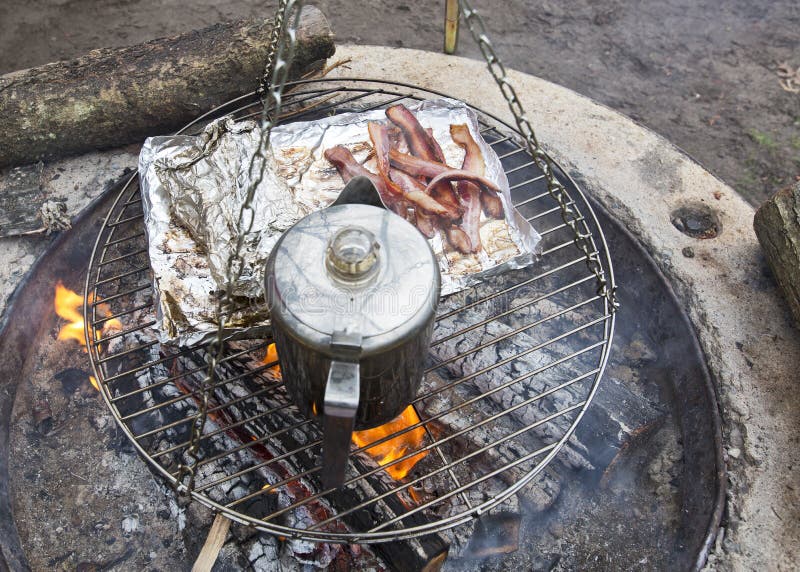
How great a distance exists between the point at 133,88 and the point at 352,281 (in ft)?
5.47

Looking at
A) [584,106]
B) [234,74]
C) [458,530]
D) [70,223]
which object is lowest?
[458,530]

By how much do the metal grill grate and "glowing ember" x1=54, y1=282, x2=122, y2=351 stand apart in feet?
0.14

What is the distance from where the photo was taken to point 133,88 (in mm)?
2373

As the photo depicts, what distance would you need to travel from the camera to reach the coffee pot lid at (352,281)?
1.25 meters

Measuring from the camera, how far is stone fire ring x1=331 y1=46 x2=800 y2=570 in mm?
1739

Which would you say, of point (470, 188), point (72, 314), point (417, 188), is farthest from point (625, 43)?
point (72, 314)

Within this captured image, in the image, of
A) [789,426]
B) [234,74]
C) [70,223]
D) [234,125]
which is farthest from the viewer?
[234,74]

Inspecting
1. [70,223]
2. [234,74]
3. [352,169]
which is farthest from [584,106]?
[70,223]

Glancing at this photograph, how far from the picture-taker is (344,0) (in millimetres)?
4332

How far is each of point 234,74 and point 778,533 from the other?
8.23ft

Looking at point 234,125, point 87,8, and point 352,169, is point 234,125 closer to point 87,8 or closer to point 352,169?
point 352,169

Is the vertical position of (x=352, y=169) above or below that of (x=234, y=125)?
below

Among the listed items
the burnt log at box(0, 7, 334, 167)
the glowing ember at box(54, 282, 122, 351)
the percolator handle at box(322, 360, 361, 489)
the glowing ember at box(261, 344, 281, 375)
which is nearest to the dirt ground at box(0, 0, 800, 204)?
the burnt log at box(0, 7, 334, 167)

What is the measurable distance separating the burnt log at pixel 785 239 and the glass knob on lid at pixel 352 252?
5.03 ft
